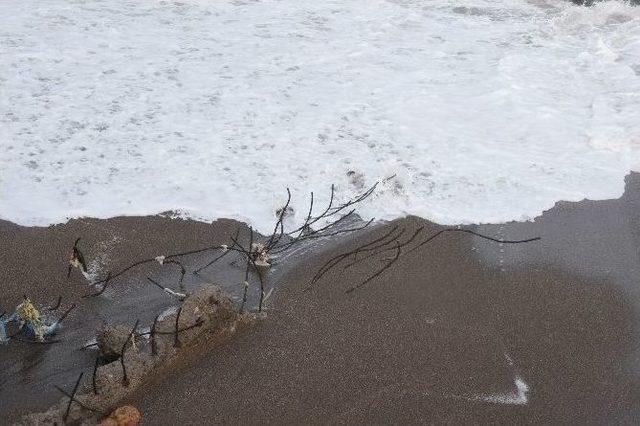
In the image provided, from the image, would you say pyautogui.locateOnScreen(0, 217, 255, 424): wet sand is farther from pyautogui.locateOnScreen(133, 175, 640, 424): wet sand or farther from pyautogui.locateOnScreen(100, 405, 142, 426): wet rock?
pyautogui.locateOnScreen(133, 175, 640, 424): wet sand

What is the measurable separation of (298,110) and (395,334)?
286cm

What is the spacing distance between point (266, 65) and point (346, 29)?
175 cm

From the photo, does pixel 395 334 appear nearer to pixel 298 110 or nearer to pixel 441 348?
pixel 441 348

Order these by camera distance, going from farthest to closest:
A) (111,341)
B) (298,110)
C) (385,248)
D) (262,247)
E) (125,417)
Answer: (298,110) → (385,248) → (262,247) → (111,341) → (125,417)

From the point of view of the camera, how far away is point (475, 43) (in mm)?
7211

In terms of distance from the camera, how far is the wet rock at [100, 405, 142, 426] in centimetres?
233

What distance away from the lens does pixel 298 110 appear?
5285mm

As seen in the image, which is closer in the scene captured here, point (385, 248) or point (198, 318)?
point (198, 318)

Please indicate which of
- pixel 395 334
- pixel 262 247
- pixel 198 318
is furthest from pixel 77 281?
pixel 395 334

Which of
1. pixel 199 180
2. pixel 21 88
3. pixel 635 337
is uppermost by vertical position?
pixel 21 88

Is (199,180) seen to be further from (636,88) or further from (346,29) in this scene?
(636,88)

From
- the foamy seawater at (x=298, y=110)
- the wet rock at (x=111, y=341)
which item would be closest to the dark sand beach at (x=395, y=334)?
the wet rock at (x=111, y=341)

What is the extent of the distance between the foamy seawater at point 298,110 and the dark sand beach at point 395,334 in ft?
1.46

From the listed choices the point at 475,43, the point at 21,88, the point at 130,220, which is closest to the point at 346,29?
the point at 475,43
